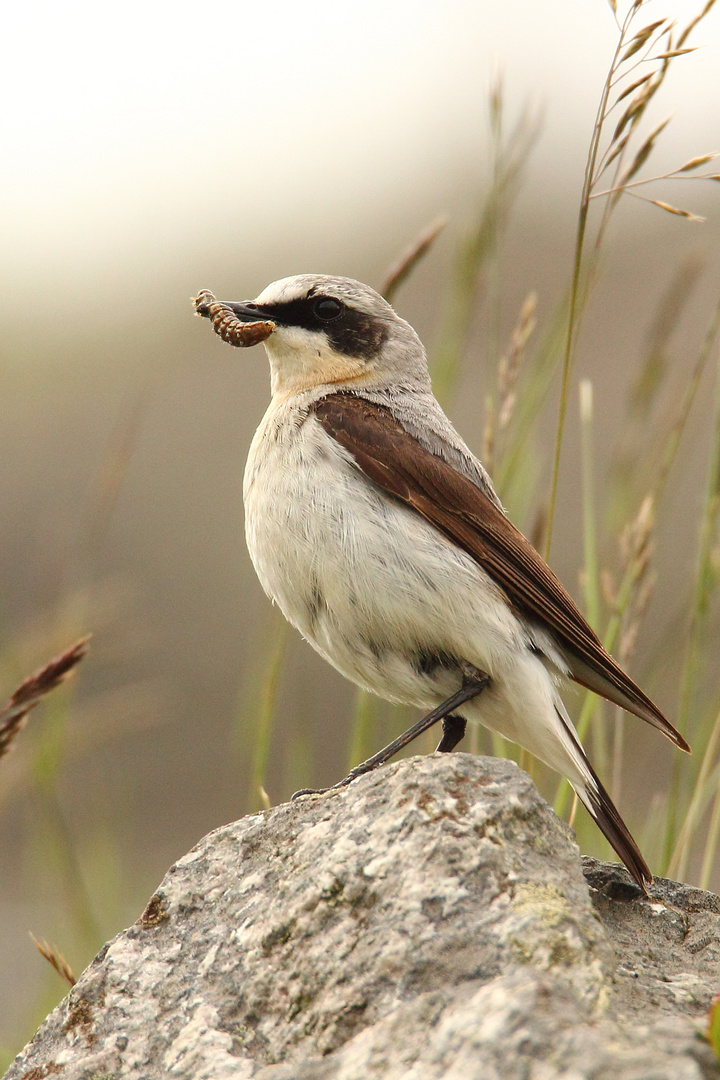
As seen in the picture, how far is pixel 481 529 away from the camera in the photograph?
3.92 metres

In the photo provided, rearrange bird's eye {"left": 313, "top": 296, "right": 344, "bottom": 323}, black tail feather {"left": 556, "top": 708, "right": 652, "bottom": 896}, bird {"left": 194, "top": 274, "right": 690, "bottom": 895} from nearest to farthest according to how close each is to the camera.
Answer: black tail feather {"left": 556, "top": 708, "right": 652, "bottom": 896} < bird {"left": 194, "top": 274, "right": 690, "bottom": 895} < bird's eye {"left": 313, "top": 296, "right": 344, "bottom": 323}

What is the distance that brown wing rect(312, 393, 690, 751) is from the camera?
144 inches

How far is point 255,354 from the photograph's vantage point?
13.1m

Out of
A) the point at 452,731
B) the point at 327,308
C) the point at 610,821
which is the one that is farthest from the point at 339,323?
the point at 610,821

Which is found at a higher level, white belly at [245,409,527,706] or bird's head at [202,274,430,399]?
bird's head at [202,274,430,399]

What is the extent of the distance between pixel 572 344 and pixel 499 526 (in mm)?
678

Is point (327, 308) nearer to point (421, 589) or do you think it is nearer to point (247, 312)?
point (247, 312)

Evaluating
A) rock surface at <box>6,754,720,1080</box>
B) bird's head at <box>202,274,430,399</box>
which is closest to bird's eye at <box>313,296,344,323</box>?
bird's head at <box>202,274,430,399</box>

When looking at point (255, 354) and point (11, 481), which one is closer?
A: point (11, 481)

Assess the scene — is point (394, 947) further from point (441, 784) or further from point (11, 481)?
point (11, 481)

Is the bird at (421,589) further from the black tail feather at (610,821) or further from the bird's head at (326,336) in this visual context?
the bird's head at (326,336)

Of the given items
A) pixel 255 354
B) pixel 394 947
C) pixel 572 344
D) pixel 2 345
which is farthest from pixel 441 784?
pixel 2 345

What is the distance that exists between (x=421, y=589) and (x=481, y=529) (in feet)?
1.31

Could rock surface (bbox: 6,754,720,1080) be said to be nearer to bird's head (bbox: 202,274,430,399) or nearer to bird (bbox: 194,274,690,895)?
bird (bbox: 194,274,690,895)
